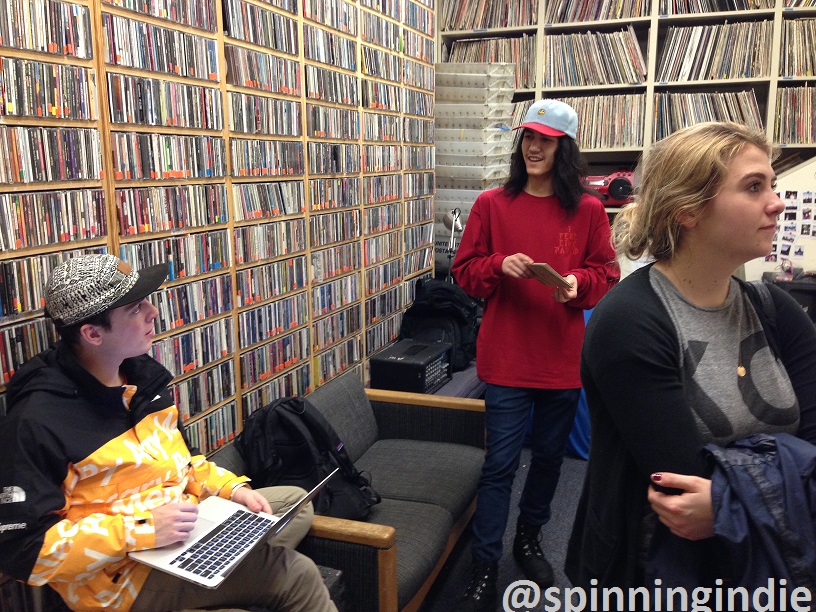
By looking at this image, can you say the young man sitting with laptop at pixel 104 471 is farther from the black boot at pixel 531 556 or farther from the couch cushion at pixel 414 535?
the black boot at pixel 531 556

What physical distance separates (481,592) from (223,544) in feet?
3.44

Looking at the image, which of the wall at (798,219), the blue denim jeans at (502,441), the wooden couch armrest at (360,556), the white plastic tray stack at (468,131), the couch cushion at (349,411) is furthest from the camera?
the white plastic tray stack at (468,131)

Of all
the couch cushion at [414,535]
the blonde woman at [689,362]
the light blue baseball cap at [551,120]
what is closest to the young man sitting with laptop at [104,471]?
the couch cushion at [414,535]

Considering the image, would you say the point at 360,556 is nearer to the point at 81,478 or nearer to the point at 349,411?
the point at 81,478

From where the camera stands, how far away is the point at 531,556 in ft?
7.74

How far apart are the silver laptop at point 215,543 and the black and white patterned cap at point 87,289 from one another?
19.7 inches

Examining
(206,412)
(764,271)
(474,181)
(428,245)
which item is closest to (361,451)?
(206,412)

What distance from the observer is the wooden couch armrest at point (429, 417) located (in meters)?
2.70

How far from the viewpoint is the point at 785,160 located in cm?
396

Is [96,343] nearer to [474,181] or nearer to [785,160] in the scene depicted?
[474,181]

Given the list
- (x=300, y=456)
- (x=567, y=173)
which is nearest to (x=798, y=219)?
(x=567, y=173)

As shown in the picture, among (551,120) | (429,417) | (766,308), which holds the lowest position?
(429,417)

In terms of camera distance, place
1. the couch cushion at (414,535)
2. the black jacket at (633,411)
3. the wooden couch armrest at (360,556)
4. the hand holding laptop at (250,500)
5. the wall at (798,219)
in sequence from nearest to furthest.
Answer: the black jacket at (633,411) → the hand holding laptop at (250,500) → the wooden couch armrest at (360,556) → the couch cushion at (414,535) → the wall at (798,219)

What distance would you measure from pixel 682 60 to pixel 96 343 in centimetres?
374
